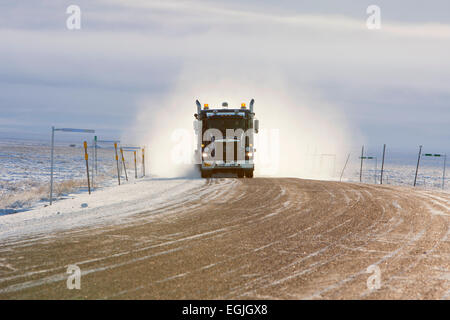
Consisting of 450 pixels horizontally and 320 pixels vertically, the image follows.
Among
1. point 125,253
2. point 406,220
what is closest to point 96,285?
point 125,253

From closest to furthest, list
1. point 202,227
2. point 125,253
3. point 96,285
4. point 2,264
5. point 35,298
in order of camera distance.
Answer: point 35,298 → point 96,285 → point 2,264 → point 125,253 → point 202,227

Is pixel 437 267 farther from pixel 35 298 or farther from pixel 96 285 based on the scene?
pixel 35 298

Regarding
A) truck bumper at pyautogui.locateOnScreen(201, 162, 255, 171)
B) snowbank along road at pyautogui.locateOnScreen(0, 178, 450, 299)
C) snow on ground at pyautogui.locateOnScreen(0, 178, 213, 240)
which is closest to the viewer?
snowbank along road at pyautogui.locateOnScreen(0, 178, 450, 299)

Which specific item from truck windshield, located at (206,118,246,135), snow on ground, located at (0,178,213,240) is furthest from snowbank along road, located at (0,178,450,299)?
truck windshield, located at (206,118,246,135)

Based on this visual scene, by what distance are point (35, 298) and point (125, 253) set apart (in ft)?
7.29

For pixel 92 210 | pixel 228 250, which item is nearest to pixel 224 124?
pixel 92 210

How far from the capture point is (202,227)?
981cm

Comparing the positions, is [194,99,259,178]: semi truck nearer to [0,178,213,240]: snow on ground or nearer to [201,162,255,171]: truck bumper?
[201,162,255,171]: truck bumper

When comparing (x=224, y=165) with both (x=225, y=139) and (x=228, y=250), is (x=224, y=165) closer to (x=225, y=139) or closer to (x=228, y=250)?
(x=225, y=139)

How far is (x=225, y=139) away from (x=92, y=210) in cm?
1275

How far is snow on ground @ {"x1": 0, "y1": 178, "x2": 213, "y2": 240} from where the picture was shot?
398 inches

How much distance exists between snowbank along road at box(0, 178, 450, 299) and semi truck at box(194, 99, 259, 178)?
34.3ft

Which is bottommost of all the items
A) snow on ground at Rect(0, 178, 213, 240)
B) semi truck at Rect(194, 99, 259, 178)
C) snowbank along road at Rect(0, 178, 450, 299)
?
snow on ground at Rect(0, 178, 213, 240)

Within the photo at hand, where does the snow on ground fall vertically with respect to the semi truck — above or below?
below
